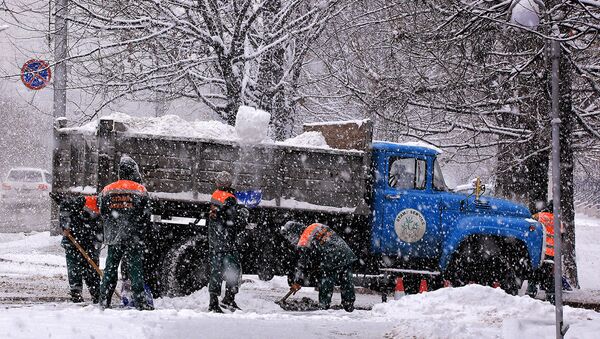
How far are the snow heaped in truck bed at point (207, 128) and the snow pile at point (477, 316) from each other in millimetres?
2423

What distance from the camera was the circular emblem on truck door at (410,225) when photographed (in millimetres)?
11141

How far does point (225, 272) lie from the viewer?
961 cm

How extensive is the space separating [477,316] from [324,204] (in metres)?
2.50

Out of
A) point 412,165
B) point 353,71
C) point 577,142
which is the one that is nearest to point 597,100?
point 577,142

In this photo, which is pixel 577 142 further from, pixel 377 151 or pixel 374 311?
pixel 374 311

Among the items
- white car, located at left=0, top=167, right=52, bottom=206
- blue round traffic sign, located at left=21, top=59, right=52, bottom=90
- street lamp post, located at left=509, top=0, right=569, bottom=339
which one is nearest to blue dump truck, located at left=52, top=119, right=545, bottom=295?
street lamp post, located at left=509, top=0, right=569, bottom=339

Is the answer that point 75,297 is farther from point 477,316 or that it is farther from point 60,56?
point 60,56

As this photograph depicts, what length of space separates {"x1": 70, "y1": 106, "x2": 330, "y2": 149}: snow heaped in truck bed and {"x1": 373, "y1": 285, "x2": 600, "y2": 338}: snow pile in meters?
2.42


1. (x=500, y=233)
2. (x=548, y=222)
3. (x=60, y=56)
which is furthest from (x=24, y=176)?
(x=500, y=233)

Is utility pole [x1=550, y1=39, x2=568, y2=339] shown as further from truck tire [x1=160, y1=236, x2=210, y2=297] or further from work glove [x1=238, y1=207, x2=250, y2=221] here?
truck tire [x1=160, y1=236, x2=210, y2=297]

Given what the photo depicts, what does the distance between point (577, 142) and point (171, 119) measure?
10350mm

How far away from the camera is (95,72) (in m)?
16.7

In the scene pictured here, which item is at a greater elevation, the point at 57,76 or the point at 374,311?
the point at 57,76

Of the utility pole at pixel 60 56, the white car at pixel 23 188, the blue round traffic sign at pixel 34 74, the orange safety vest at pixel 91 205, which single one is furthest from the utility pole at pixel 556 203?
the white car at pixel 23 188
